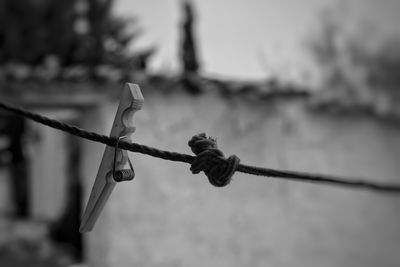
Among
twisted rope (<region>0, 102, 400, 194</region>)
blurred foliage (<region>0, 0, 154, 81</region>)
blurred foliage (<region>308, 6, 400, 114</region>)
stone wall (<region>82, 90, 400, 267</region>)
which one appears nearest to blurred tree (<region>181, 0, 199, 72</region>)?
blurred foliage (<region>308, 6, 400, 114</region>)

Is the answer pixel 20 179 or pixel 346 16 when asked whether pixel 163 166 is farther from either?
pixel 20 179

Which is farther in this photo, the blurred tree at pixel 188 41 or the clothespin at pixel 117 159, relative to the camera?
the blurred tree at pixel 188 41

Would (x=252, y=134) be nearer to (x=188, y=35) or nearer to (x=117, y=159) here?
(x=117, y=159)

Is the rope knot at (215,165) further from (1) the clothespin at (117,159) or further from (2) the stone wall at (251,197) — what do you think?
(2) the stone wall at (251,197)

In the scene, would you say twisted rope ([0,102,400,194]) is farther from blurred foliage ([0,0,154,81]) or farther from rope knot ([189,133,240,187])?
blurred foliage ([0,0,154,81])

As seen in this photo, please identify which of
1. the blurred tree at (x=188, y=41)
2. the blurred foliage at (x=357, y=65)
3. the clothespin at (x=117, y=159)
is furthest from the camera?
the blurred tree at (x=188, y=41)

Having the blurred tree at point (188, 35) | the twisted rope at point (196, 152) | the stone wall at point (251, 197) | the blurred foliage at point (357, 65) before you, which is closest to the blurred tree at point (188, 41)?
the blurred tree at point (188, 35)

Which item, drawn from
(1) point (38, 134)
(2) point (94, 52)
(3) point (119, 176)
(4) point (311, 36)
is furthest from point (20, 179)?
(3) point (119, 176)
